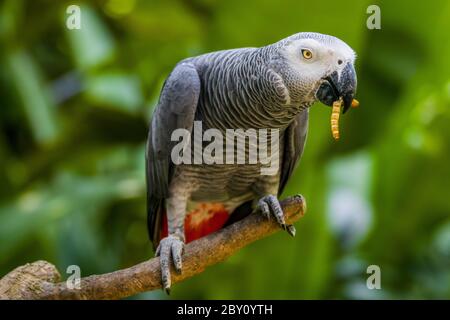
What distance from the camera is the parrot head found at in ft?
4.15

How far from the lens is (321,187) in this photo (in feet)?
7.55

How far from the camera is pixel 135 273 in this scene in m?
1.40

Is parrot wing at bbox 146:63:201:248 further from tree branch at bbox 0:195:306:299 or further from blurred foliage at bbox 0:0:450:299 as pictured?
blurred foliage at bbox 0:0:450:299

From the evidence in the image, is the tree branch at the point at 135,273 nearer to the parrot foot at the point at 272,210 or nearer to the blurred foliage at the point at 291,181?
the parrot foot at the point at 272,210

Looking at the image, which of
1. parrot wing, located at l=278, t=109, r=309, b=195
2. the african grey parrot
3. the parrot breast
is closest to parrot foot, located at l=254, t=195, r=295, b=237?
the african grey parrot

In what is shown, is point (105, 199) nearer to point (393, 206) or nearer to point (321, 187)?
point (321, 187)

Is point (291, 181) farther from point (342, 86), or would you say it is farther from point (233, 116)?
point (342, 86)

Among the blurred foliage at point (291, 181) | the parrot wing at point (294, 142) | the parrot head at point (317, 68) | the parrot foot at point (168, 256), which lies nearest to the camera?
the parrot head at point (317, 68)

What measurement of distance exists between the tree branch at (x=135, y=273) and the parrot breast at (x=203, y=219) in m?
0.29

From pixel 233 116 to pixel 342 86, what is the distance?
325 mm

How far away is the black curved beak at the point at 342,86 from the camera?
4.15 feet

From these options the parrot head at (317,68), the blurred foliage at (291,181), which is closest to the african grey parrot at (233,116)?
the parrot head at (317,68)

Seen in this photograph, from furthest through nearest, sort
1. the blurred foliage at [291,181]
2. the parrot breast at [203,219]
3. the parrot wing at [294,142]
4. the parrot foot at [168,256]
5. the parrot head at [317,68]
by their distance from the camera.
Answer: the blurred foliage at [291,181] → the parrot breast at [203,219] → the parrot wing at [294,142] → the parrot foot at [168,256] → the parrot head at [317,68]

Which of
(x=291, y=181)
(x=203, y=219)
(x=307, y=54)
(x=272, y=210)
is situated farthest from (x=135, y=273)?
(x=291, y=181)
